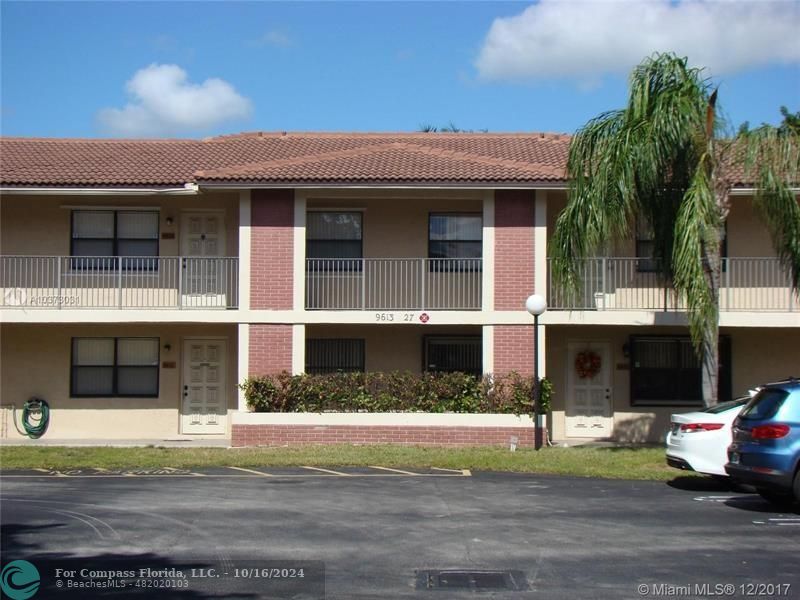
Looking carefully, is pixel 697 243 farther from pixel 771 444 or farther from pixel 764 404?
pixel 771 444

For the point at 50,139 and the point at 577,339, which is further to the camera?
the point at 50,139

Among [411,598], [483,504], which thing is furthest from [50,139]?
[411,598]

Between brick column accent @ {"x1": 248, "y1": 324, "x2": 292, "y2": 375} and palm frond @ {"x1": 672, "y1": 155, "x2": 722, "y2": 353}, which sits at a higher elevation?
palm frond @ {"x1": 672, "y1": 155, "x2": 722, "y2": 353}

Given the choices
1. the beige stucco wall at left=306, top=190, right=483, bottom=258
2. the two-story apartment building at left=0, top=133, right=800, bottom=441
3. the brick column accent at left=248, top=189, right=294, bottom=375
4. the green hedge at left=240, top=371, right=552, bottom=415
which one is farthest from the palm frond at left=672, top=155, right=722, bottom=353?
the brick column accent at left=248, top=189, right=294, bottom=375

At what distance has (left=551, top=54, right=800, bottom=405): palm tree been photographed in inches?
639

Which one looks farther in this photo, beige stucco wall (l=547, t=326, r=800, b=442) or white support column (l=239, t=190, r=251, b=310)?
beige stucco wall (l=547, t=326, r=800, b=442)

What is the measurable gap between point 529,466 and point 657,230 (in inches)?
185

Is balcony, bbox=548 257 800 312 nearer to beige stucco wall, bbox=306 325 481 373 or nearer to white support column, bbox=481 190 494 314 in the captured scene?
white support column, bbox=481 190 494 314

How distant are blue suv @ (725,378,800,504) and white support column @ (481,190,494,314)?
8.36m

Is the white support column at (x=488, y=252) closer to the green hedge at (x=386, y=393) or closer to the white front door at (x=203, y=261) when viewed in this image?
the green hedge at (x=386, y=393)

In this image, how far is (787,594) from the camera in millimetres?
8414

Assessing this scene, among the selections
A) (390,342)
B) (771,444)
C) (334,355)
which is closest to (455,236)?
(390,342)

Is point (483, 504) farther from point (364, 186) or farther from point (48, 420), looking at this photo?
point (48, 420)

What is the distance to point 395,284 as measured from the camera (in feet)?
73.3
